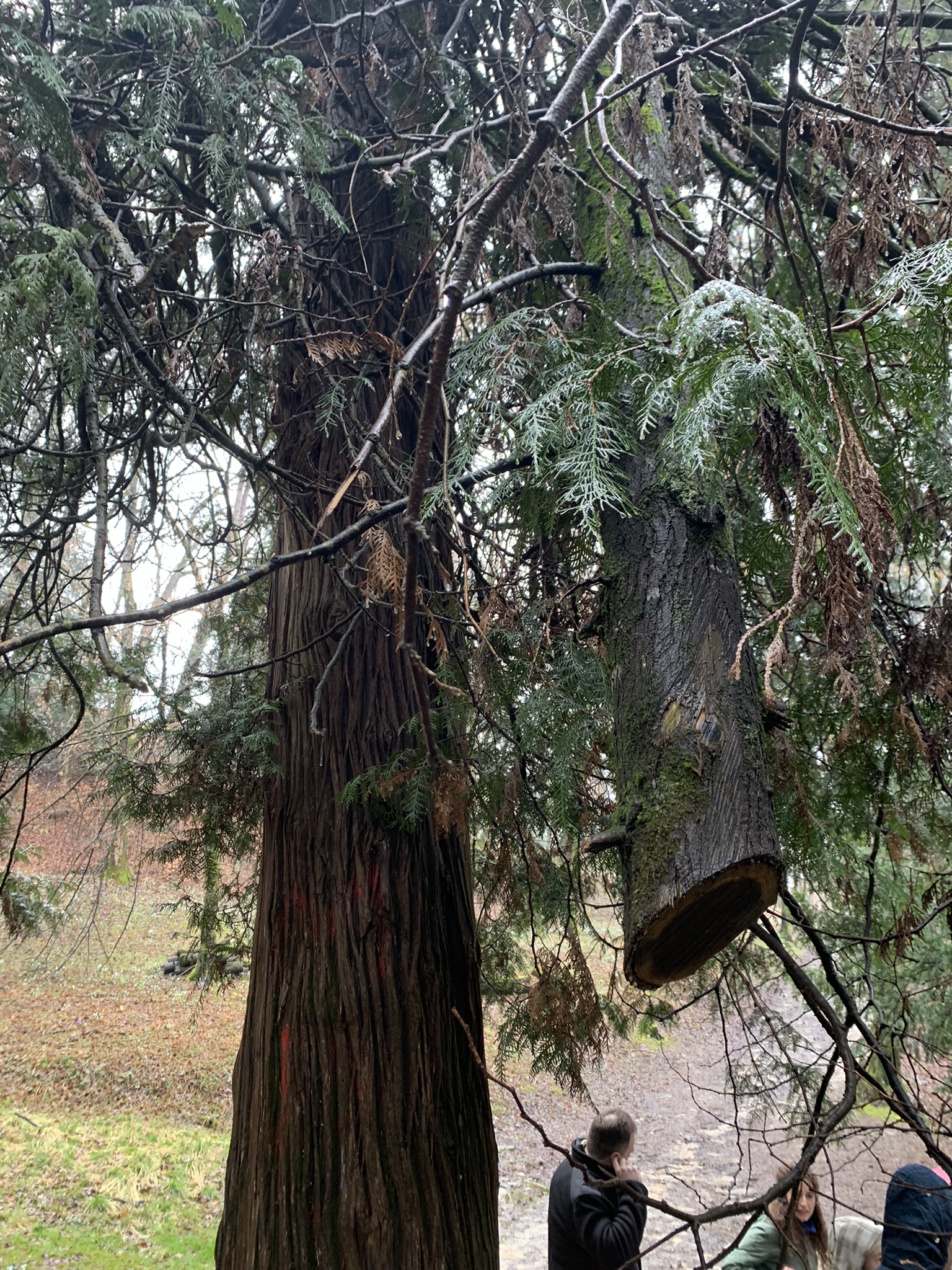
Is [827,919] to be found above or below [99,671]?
below

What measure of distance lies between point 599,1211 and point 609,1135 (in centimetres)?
30

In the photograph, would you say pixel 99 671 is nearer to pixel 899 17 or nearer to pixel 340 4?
pixel 340 4

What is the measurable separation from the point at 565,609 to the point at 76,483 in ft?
6.76

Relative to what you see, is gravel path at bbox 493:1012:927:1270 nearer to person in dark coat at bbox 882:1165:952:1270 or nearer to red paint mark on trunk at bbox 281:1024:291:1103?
person in dark coat at bbox 882:1165:952:1270

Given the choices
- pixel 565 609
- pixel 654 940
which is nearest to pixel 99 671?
pixel 565 609

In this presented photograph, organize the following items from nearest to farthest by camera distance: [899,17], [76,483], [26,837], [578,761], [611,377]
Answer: [611,377]
[578,761]
[899,17]
[76,483]
[26,837]

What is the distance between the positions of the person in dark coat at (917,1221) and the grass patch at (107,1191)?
4.77m

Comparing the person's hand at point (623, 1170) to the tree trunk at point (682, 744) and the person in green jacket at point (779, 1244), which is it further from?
the tree trunk at point (682, 744)

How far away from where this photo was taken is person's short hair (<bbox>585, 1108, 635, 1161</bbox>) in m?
3.52

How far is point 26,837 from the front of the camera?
13.6m

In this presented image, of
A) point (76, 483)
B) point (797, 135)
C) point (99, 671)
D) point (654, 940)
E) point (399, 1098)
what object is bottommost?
point (399, 1098)

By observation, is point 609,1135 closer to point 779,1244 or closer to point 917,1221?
point 779,1244

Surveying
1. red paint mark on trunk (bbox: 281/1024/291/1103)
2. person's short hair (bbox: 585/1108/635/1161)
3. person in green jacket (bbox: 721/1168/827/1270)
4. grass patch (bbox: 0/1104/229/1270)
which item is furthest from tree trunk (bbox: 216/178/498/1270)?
grass patch (bbox: 0/1104/229/1270)

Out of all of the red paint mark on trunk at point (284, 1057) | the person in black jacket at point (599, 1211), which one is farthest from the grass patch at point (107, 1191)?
the red paint mark on trunk at point (284, 1057)
